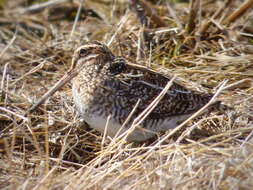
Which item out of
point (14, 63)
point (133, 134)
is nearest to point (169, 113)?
point (133, 134)

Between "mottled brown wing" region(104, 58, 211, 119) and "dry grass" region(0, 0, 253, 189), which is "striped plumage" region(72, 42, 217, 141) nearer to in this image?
"mottled brown wing" region(104, 58, 211, 119)

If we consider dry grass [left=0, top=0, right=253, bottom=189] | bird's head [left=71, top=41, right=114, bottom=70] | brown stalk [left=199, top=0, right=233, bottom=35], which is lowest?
dry grass [left=0, top=0, right=253, bottom=189]

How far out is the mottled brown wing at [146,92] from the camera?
3.15 metres

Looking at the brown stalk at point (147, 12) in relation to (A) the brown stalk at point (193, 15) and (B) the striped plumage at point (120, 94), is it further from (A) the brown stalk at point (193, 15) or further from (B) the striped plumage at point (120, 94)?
(B) the striped plumage at point (120, 94)

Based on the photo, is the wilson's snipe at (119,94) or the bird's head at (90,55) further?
the bird's head at (90,55)

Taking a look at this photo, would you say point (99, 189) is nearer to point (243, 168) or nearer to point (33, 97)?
point (243, 168)

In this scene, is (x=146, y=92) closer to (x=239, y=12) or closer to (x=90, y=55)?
(x=90, y=55)

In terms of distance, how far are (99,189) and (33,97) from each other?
1636mm

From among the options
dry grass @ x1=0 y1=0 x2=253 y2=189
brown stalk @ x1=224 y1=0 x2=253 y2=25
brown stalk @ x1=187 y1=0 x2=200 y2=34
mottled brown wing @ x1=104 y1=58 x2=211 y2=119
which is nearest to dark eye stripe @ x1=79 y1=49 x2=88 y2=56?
mottled brown wing @ x1=104 y1=58 x2=211 y2=119

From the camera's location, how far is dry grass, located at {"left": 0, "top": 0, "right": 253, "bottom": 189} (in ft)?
7.96

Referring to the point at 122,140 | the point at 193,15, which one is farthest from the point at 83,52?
the point at 193,15

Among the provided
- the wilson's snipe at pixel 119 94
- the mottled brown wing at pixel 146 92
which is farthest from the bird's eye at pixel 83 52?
the mottled brown wing at pixel 146 92

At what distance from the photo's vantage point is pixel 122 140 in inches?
115

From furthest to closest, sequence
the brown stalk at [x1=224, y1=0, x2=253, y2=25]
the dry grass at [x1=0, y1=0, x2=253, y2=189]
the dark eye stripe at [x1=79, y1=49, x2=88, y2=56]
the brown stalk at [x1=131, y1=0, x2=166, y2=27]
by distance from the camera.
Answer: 1. the brown stalk at [x1=131, y1=0, x2=166, y2=27]
2. the brown stalk at [x1=224, y1=0, x2=253, y2=25]
3. the dark eye stripe at [x1=79, y1=49, x2=88, y2=56]
4. the dry grass at [x1=0, y1=0, x2=253, y2=189]
